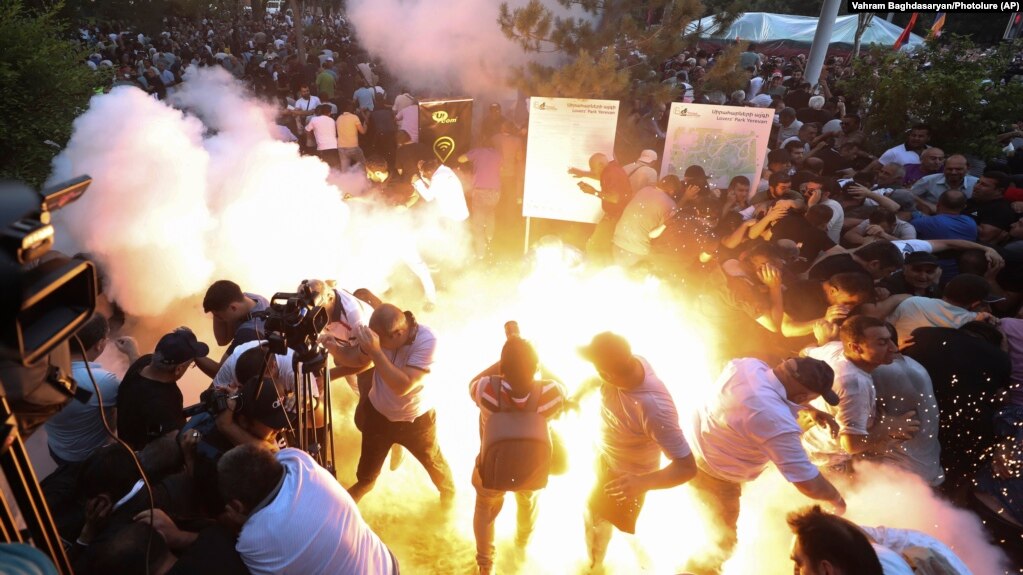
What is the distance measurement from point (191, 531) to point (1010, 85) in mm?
11108

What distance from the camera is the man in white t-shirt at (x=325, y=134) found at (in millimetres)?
9938

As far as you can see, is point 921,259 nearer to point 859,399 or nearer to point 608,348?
point 859,399

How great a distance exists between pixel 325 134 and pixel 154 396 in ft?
25.3

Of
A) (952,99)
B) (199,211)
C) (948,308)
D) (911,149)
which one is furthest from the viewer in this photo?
(911,149)

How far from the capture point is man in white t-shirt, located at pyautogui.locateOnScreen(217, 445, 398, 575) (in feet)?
7.64

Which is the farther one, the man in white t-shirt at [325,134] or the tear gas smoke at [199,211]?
the man in white t-shirt at [325,134]

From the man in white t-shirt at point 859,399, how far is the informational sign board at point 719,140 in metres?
4.11

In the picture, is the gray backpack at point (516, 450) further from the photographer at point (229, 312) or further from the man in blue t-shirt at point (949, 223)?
the man in blue t-shirt at point (949, 223)

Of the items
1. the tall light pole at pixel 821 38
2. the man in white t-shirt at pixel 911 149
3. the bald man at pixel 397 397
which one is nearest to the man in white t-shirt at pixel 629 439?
the bald man at pixel 397 397

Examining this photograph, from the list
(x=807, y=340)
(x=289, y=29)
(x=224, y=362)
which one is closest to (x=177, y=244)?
(x=224, y=362)

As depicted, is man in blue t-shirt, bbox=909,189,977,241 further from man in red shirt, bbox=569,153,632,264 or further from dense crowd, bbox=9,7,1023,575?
man in red shirt, bbox=569,153,632,264

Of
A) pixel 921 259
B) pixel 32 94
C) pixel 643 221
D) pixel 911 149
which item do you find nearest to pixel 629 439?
pixel 921 259

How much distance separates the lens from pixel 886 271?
4652mm

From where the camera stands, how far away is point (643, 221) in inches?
256
